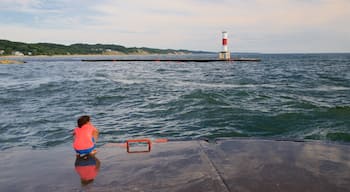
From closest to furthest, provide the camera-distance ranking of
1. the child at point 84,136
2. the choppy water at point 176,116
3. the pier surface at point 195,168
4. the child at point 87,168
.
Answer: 1. the pier surface at point 195,168
2. the child at point 87,168
3. the child at point 84,136
4. the choppy water at point 176,116

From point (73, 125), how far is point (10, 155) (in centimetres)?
529

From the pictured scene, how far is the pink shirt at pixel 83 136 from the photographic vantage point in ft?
22.2

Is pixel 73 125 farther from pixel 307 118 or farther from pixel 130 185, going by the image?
pixel 307 118

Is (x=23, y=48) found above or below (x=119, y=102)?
above

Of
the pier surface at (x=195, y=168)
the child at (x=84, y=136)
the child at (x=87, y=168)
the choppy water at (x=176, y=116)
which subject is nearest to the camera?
the pier surface at (x=195, y=168)

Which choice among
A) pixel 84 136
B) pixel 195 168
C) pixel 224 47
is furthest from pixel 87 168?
pixel 224 47

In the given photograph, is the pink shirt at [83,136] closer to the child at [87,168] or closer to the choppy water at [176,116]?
the child at [87,168]

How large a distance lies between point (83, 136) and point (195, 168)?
2.84m

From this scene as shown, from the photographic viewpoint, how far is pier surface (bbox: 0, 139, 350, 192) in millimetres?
5305

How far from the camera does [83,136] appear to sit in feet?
22.5

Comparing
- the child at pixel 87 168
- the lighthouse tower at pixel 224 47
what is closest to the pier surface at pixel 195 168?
the child at pixel 87 168

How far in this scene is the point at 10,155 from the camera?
7609 millimetres

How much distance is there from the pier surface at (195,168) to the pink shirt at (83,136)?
1.45ft

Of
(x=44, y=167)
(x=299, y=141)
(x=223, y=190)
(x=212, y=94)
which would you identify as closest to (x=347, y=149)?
(x=299, y=141)
